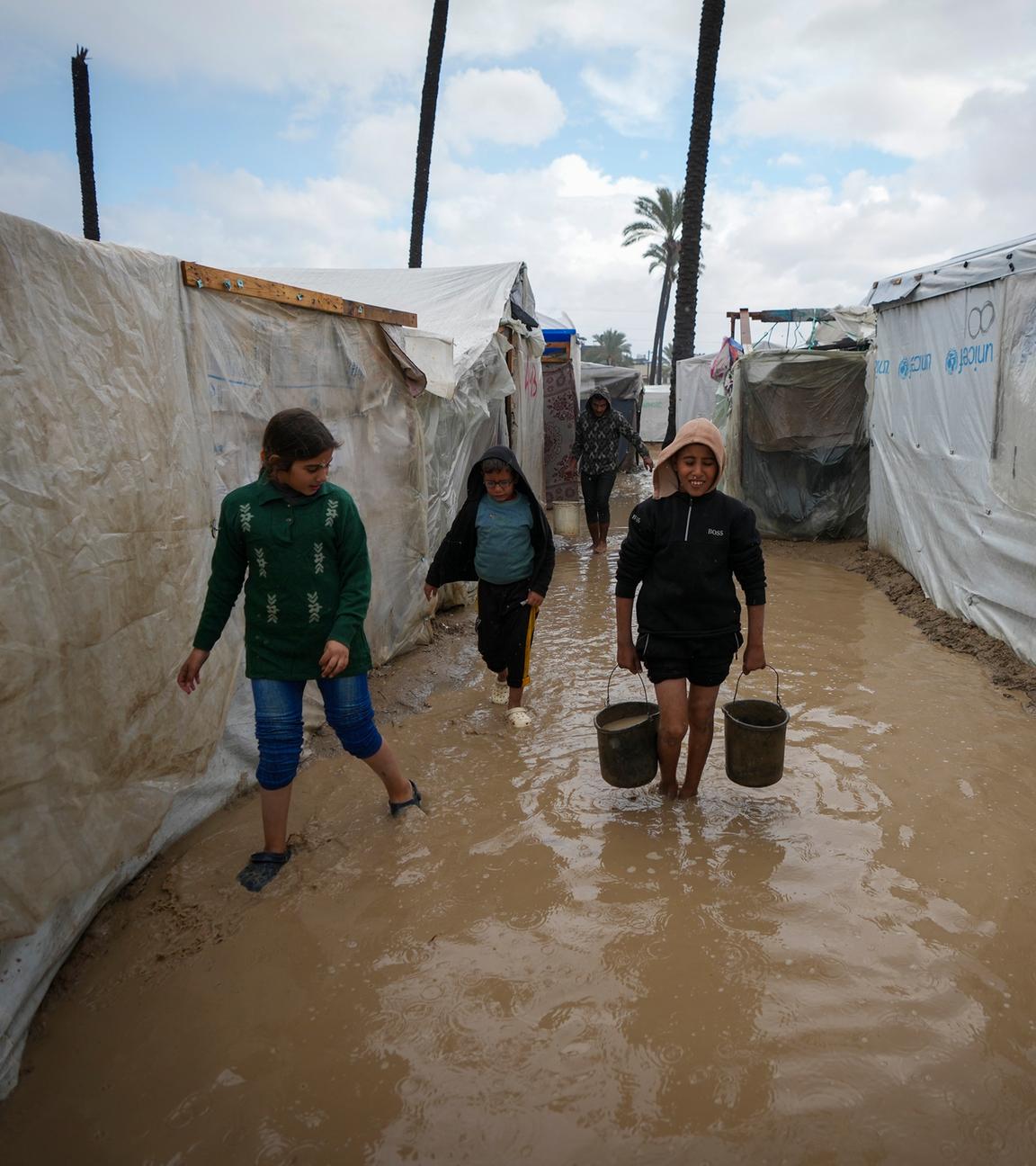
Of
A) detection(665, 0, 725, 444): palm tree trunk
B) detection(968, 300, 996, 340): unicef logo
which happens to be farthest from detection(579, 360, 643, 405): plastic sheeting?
detection(968, 300, 996, 340): unicef logo

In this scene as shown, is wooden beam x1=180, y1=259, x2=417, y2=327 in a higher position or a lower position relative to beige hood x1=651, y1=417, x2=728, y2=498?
higher

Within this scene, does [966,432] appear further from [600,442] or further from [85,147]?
[85,147]

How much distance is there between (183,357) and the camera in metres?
3.36

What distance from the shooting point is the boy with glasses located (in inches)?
177

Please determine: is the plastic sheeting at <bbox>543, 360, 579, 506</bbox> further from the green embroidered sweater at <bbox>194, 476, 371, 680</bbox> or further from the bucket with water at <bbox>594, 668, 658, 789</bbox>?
the green embroidered sweater at <bbox>194, 476, 371, 680</bbox>

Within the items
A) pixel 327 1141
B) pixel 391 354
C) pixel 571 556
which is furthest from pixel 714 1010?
pixel 571 556

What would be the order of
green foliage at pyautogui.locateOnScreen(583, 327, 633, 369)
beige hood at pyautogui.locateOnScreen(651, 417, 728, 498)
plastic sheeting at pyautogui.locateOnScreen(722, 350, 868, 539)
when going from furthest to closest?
green foliage at pyautogui.locateOnScreen(583, 327, 633, 369)
plastic sheeting at pyautogui.locateOnScreen(722, 350, 868, 539)
beige hood at pyautogui.locateOnScreen(651, 417, 728, 498)

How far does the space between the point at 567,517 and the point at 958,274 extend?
5.42 m

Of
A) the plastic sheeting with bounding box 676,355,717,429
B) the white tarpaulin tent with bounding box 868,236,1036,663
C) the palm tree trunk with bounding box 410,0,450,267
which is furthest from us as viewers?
the plastic sheeting with bounding box 676,355,717,429

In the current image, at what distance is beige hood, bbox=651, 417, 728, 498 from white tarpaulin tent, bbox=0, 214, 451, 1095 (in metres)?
1.89

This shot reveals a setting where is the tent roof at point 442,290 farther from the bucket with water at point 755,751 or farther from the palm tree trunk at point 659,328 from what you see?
the palm tree trunk at point 659,328

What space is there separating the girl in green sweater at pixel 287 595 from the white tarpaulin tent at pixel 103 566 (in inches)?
11.1

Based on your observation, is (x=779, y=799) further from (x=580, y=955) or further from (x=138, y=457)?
(x=138, y=457)

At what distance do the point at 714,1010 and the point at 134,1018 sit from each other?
5.62 ft
